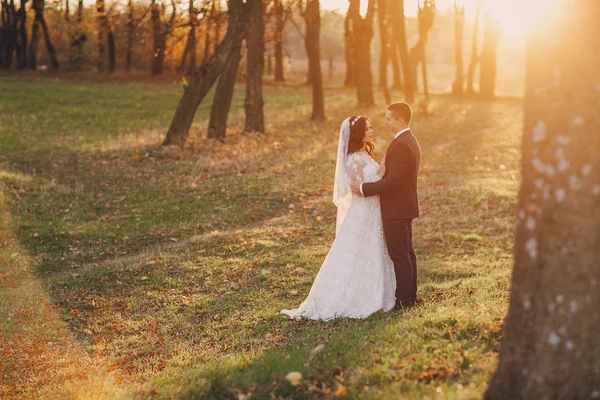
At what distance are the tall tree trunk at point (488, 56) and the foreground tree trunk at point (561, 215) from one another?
1708 inches

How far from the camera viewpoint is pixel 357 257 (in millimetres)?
7684

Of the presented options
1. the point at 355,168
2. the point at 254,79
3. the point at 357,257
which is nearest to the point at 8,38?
the point at 254,79

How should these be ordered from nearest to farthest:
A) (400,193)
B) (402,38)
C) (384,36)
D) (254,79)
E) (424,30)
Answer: (400,193) < (254,79) < (402,38) < (424,30) < (384,36)

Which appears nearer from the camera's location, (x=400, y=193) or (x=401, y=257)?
(x=400, y=193)

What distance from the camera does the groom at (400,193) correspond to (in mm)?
7277

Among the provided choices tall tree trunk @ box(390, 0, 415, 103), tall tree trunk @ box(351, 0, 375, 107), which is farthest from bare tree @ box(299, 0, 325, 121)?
tall tree trunk @ box(390, 0, 415, 103)

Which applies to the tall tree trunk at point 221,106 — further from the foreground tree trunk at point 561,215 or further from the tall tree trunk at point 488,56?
the tall tree trunk at point 488,56

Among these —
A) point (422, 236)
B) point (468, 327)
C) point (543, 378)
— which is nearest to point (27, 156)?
point (422, 236)

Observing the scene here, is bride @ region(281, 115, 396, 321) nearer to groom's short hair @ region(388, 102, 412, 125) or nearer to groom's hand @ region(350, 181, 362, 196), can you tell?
groom's hand @ region(350, 181, 362, 196)

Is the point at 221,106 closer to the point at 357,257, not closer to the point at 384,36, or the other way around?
the point at 357,257

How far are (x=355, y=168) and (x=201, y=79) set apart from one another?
14.7 m

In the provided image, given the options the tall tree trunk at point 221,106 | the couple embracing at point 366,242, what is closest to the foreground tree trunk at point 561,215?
the couple embracing at point 366,242

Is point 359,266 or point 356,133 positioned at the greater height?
point 356,133

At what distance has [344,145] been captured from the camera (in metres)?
7.73
